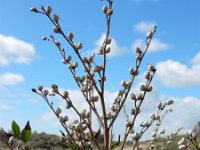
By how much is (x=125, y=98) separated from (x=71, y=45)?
0.46 meters

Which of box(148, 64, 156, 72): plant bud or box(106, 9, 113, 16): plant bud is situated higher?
box(106, 9, 113, 16): plant bud

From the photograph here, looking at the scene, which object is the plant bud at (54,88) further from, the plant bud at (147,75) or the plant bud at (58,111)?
the plant bud at (147,75)

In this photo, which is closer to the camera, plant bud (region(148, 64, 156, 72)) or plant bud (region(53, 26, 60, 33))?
plant bud (region(148, 64, 156, 72))

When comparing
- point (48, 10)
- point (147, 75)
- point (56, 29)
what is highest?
point (48, 10)

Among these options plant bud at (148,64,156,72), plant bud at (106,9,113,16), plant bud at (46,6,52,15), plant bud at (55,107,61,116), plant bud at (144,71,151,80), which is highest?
plant bud at (46,6,52,15)

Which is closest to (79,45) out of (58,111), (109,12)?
A: (109,12)

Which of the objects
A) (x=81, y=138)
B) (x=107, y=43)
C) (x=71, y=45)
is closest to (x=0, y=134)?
(x=81, y=138)

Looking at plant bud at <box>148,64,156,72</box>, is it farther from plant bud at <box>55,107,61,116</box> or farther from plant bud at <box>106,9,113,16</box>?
plant bud at <box>55,107,61,116</box>

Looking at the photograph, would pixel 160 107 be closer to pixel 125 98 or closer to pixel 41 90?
pixel 125 98

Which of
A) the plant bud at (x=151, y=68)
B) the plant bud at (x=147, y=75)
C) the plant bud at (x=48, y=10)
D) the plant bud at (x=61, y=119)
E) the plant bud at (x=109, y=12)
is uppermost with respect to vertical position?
the plant bud at (x=48, y=10)

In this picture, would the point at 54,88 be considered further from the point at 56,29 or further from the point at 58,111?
the point at 56,29

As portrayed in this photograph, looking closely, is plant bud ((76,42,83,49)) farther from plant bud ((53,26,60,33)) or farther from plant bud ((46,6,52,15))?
plant bud ((46,6,52,15))

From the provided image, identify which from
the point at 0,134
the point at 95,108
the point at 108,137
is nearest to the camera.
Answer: the point at 0,134

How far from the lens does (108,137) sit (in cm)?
250
